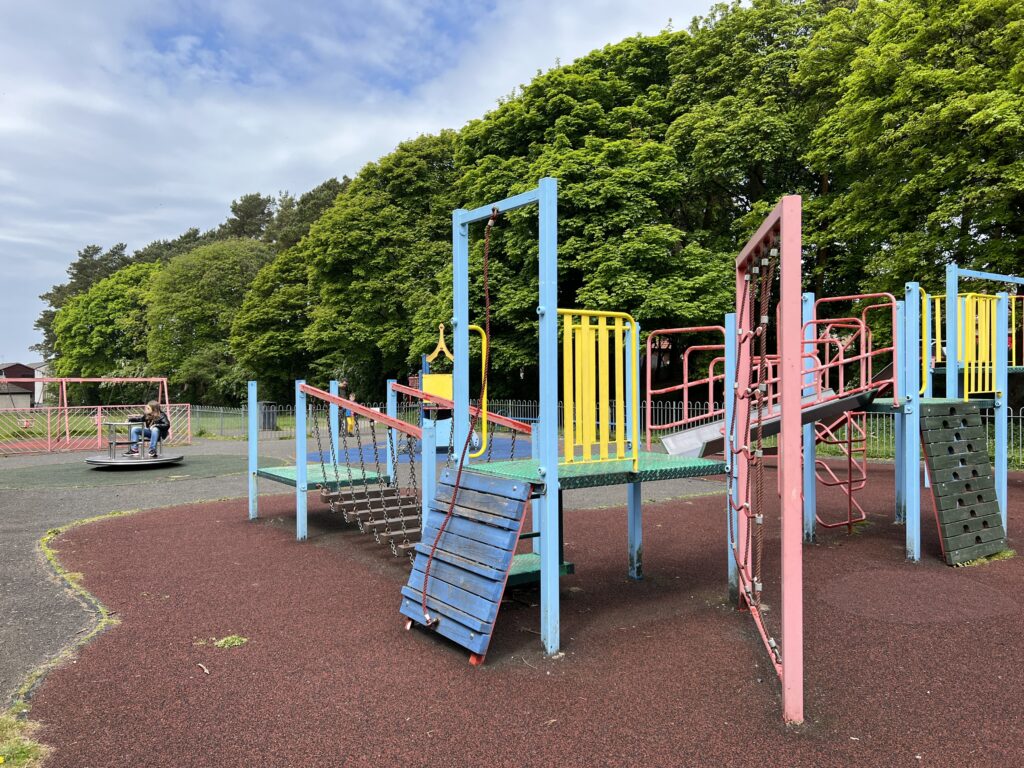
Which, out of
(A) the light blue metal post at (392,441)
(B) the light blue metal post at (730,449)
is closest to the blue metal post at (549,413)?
(B) the light blue metal post at (730,449)

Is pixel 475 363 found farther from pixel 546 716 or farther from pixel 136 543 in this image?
pixel 546 716

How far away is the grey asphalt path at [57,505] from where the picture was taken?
416 cm

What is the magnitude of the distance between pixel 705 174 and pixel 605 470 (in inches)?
686

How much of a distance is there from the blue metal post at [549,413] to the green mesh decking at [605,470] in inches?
5.2

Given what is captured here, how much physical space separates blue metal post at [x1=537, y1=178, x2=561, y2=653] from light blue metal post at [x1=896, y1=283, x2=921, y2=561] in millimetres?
3671

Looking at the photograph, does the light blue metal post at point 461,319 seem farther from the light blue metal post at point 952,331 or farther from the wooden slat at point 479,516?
the light blue metal post at point 952,331

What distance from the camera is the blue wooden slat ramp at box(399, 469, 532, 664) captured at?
3.84 metres

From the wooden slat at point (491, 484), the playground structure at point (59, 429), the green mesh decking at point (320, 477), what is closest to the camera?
the wooden slat at point (491, 484)

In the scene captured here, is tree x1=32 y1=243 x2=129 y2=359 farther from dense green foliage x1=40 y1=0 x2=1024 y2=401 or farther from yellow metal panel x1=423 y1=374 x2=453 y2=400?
yellow metal panel x1=423 y1=374 x2=453 y2=400

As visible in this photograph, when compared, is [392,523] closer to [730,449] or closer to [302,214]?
[730,449]

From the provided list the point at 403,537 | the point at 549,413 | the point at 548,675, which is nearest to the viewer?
the point at 548,675

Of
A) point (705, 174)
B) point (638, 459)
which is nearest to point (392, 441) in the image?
point (638, 459)

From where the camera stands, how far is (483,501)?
4.21 m

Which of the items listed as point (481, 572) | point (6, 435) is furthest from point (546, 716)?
point (6, 435)
